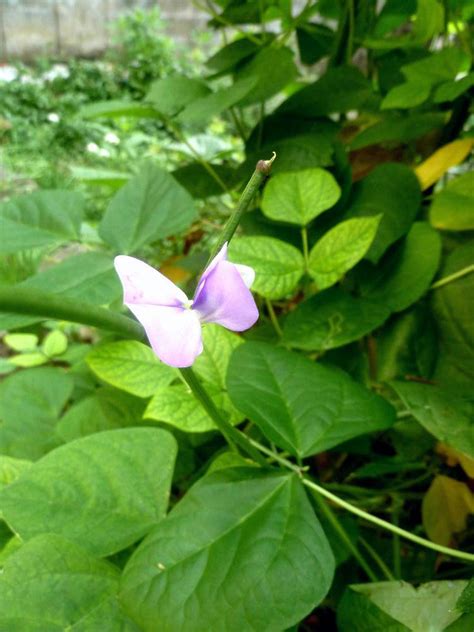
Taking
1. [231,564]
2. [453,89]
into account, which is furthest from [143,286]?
[453,89]

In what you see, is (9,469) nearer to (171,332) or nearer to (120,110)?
(171,332)

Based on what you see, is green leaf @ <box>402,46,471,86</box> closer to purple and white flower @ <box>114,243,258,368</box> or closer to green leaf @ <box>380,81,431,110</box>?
green leaf @ <box>380,81,431,110</box>

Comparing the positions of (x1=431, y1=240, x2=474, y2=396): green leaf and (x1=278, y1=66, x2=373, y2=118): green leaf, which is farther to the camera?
(x1=278, y1=66, x2=373, y2=118): green leaf

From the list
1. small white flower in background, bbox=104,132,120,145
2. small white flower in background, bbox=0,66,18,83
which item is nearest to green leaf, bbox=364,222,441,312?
small white flower in background, bbox=104,132,120,145

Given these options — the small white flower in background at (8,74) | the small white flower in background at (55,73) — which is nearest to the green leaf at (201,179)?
the small white flower in background at (8,74)

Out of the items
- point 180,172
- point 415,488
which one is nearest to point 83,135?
point 180,172

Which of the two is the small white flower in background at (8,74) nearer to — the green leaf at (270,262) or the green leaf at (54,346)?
the green leaf at (54,346)
